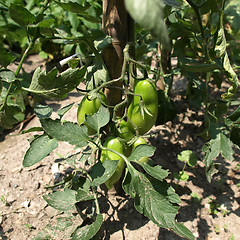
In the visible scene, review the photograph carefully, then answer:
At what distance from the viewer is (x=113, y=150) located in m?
0.70

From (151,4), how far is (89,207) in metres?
1.01

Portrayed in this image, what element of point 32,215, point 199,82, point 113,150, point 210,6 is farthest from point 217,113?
point 32,215

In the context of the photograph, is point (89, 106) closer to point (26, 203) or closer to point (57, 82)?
point (57, 82)

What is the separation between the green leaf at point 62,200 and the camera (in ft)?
2.50

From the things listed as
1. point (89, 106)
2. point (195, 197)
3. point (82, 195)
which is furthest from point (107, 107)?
point (195, 197)

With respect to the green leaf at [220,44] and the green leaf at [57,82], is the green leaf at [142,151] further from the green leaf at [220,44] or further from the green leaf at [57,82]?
the green leaf at [220,44]

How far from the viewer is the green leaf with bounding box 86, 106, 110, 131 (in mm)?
722

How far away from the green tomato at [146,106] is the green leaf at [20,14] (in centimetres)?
37

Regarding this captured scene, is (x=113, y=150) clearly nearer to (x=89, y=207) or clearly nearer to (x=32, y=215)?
(x=89, y=207)

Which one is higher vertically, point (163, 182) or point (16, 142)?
point (163, 182)

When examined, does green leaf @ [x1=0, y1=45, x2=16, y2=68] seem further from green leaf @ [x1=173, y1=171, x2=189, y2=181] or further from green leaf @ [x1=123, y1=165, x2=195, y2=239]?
green leaf @ [x1=173, y1=171, x2=189, y2=181]

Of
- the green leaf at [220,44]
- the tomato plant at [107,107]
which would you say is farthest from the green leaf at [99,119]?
the green leaf at [220,44]

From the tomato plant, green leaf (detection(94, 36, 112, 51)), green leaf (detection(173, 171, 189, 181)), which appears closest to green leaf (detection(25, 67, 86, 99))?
the tomato plant

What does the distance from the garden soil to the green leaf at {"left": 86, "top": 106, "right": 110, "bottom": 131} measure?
9.9 inches
